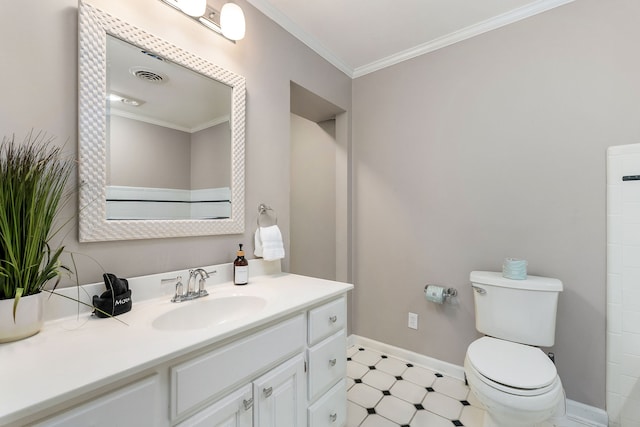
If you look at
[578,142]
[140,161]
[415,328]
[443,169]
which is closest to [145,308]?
[140,161]

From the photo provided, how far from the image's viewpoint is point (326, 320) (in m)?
1.29

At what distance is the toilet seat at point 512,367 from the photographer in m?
1.14

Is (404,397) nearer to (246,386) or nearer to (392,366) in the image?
(392,366)

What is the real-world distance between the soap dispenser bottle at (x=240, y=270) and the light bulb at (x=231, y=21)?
1.11 meters

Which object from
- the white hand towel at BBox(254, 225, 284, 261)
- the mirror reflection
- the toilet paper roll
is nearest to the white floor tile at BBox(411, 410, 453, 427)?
the toilet paper roll

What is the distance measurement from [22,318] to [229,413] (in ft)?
2.16

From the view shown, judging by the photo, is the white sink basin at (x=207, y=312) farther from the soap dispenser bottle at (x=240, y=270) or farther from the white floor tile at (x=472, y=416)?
the white floor tile at (x=472, y=416)

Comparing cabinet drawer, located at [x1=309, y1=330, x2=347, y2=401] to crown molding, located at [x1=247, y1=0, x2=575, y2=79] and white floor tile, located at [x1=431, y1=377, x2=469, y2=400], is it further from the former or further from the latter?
crown molding, located at [x1=247, y1=0, x2=575, y2=79]

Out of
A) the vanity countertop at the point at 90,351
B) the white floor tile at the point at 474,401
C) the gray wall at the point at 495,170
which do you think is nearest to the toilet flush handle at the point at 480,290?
the gray wall at the point at 495,170

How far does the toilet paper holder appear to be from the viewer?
6.29ft

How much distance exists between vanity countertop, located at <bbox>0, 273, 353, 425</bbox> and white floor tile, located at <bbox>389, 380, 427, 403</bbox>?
3.69 feet

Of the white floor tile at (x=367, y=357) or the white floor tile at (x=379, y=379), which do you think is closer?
the white floor tile at (x=379, y=379)

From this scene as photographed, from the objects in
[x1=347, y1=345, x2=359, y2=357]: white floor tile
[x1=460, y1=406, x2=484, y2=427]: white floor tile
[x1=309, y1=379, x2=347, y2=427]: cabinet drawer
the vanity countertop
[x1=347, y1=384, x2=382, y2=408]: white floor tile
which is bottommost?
[x1=347, y1=384, x2=382, y2=408]: white floor tile

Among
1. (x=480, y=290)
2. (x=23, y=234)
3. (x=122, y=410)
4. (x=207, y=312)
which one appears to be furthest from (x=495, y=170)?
(x=23, y=234)
